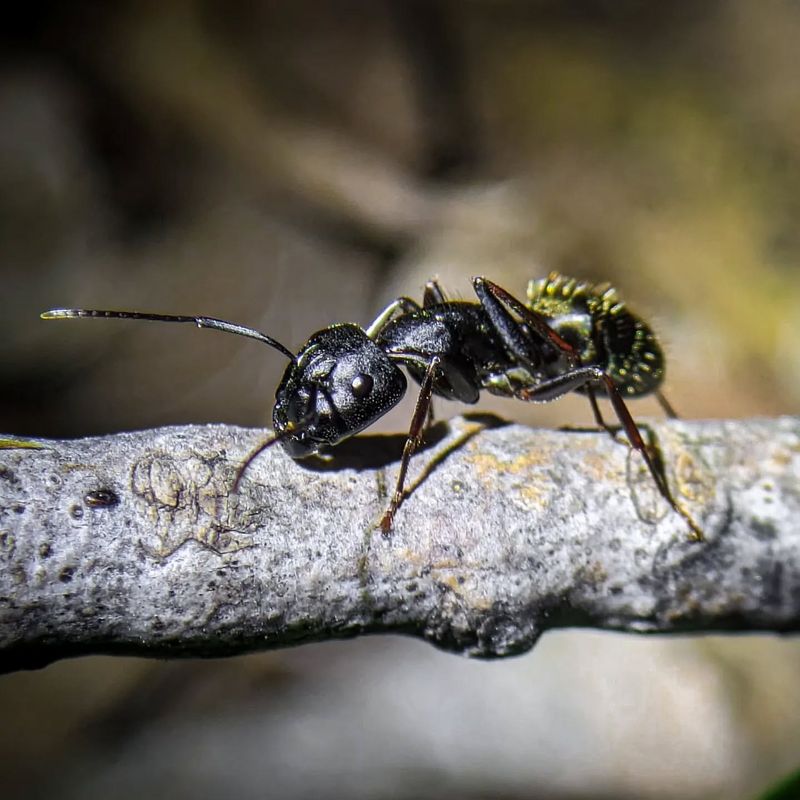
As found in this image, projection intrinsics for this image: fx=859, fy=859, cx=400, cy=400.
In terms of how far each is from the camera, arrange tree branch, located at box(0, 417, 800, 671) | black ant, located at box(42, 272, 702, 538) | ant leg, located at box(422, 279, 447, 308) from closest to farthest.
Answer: tree branch, located at box(0, 417, 800, 671) < black ant, located at box(42, 272, 702, 538) < ant leg, located at box(422, 279, 447, 308)

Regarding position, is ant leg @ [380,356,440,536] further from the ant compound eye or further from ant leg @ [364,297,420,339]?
ant leg @ [364,297,420,339]

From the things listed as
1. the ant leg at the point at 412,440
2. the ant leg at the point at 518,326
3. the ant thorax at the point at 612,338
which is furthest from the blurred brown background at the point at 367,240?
the ant leg at the point at 412,440

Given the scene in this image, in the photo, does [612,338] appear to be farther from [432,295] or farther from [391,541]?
[391,541]

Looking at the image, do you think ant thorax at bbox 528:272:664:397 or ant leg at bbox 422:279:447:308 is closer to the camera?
ant thorax at bbox 528:272:664:397

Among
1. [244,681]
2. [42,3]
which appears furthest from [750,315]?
[42,3]

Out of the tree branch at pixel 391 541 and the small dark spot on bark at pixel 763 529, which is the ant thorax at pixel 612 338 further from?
the small dark spot on bark at pixel 763 529

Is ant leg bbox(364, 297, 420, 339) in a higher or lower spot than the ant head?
higher

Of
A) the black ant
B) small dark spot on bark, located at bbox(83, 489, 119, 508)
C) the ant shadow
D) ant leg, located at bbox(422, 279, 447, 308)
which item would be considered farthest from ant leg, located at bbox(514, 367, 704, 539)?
small dark spot on bark, located at bbox(83, 489, 119, 508)
